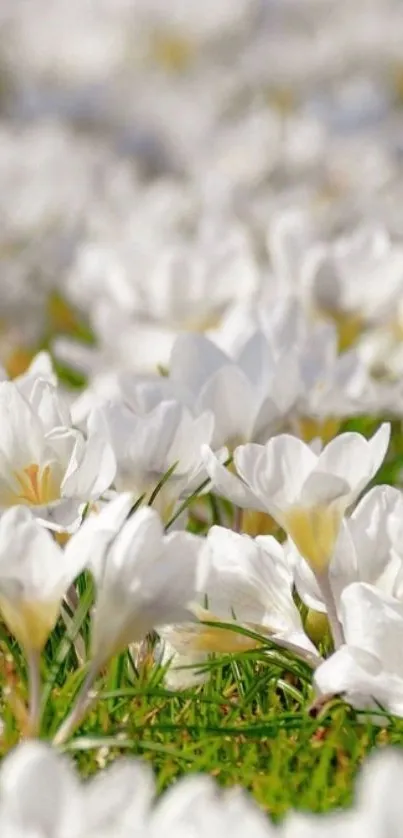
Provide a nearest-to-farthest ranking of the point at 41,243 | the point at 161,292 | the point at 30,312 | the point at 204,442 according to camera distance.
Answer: the point at 204,442, the point at 161,292, the point at 30,312, the point at 41,243

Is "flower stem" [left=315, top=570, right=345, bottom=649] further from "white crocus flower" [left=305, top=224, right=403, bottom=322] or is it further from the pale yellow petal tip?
"white crocus flower" [left=305, top=224, right=403, bottom=322]

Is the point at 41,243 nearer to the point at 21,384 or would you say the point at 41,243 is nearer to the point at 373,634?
the point at 21,384

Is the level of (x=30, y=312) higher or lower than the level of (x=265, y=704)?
lower

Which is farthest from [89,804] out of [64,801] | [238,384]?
[238,384]

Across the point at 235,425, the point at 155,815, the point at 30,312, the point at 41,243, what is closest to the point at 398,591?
the point at 235,425

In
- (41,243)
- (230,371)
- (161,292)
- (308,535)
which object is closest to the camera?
(308,535)

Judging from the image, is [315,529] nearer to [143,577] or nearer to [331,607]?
[331,607]
